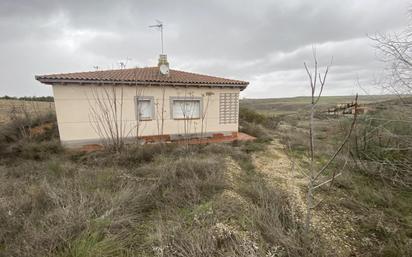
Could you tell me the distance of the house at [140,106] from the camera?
780 centimetres

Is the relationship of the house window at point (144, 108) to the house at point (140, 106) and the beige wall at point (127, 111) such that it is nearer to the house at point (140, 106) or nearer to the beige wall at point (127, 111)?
the house at point (140, 106)

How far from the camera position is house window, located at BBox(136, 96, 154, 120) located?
8.63m

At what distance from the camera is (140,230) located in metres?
2.93

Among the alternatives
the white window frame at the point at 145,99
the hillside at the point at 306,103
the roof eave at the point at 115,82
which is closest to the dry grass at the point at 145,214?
the hillside at the point at 306,103

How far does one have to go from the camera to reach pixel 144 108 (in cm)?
881

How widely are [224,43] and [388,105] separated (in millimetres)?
11022

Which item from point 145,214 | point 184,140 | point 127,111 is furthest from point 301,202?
point 127,111

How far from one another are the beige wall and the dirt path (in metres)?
3.78

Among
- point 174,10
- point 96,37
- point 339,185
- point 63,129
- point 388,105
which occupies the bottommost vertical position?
point 339,185

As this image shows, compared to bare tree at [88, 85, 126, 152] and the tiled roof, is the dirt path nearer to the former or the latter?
the tiled roof

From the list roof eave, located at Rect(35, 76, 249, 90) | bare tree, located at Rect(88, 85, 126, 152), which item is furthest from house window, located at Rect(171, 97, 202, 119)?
bare tree, located at Rect(88, 85, 126, 152)

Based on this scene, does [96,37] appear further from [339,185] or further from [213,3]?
[339,185]

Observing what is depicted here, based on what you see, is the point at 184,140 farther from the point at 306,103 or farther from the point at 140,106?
the point at 306,103

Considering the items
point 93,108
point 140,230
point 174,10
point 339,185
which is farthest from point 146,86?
point 339,185
